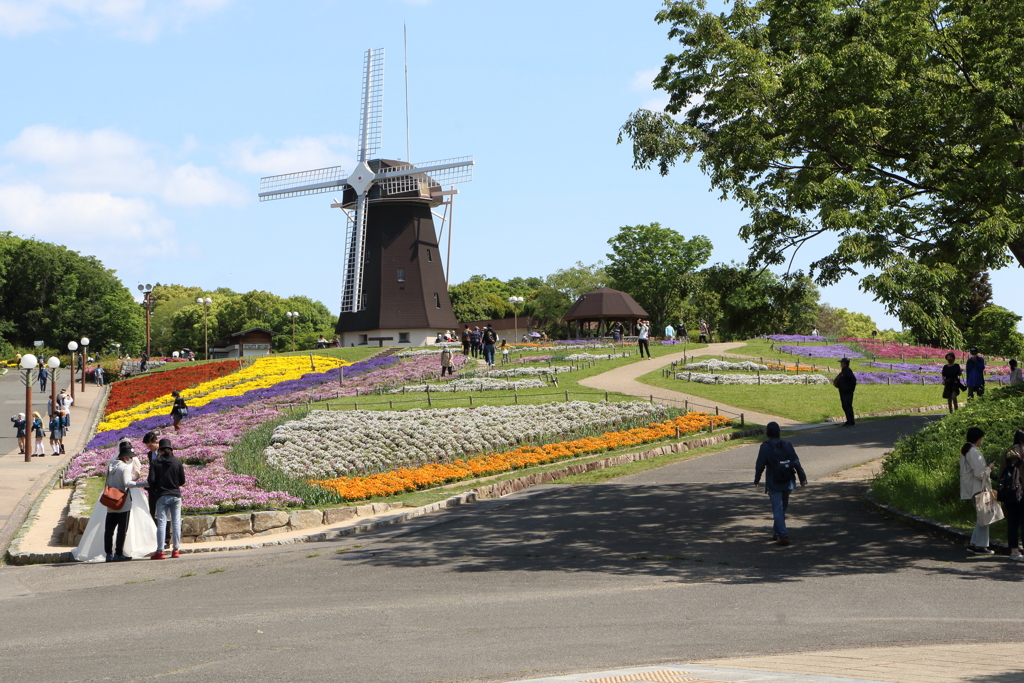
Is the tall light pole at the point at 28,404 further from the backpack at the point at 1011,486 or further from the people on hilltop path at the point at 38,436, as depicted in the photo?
the backpack at the point at 1011,486

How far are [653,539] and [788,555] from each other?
6.53ft

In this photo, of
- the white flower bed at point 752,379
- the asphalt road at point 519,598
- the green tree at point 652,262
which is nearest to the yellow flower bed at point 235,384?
the white flower bed at point 752,379

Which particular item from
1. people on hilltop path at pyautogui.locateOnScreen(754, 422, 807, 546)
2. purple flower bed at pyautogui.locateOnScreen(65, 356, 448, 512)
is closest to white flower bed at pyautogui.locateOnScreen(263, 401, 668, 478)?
purple flower bed at pyautogui.locateOnScreen(65, 356, 448, 512)

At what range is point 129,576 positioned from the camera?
41.2 ft

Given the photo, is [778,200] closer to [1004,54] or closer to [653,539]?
[1004,54]

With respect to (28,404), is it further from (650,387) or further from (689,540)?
(689,540)

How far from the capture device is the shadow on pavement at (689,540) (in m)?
11.3

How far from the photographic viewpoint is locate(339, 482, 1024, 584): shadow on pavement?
1133cm

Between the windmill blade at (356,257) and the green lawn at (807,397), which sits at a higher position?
the windmill blade at (356,257)

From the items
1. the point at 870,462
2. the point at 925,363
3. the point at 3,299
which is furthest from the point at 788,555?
the point at 3,299

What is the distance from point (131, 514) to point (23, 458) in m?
19.2

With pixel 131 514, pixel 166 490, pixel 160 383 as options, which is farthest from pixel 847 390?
pixel 160 383

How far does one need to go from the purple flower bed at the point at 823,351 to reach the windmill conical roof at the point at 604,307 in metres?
14.9

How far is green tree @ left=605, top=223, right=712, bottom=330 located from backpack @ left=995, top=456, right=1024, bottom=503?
252ft
